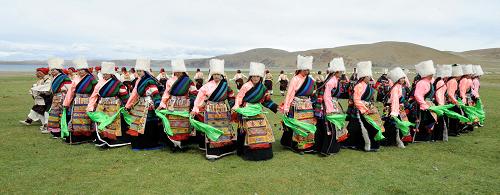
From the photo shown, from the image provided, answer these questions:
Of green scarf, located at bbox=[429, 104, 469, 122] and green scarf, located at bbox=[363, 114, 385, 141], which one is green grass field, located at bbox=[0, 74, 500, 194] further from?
green scarf, located at bbox=[429, 104, 469, 122]

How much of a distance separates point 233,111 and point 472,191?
4.15 m

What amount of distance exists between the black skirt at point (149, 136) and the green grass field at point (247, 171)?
23 cm

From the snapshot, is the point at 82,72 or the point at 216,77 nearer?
the point at 216,77

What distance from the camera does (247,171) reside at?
6344mm

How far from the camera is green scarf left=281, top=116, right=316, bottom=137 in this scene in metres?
7.10

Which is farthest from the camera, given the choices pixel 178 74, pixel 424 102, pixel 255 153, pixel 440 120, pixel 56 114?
pixel 56 114

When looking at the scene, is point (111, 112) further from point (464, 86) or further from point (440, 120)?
point (464, 86)

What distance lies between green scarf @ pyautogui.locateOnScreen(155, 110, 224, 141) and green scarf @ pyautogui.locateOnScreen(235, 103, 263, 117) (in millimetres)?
590

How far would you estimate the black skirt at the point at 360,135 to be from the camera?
774 centimetres

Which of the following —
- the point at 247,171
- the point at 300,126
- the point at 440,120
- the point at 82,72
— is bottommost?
the point at 247,171

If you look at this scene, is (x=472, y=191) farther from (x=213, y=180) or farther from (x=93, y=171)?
(x=93, y=171)

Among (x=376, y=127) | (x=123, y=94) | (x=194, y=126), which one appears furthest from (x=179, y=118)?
(x=376, y=127)

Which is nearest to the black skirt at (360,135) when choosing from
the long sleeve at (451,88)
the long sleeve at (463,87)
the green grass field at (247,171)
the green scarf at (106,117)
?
the green grass field at (247,171)

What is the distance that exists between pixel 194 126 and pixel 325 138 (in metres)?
2.61
